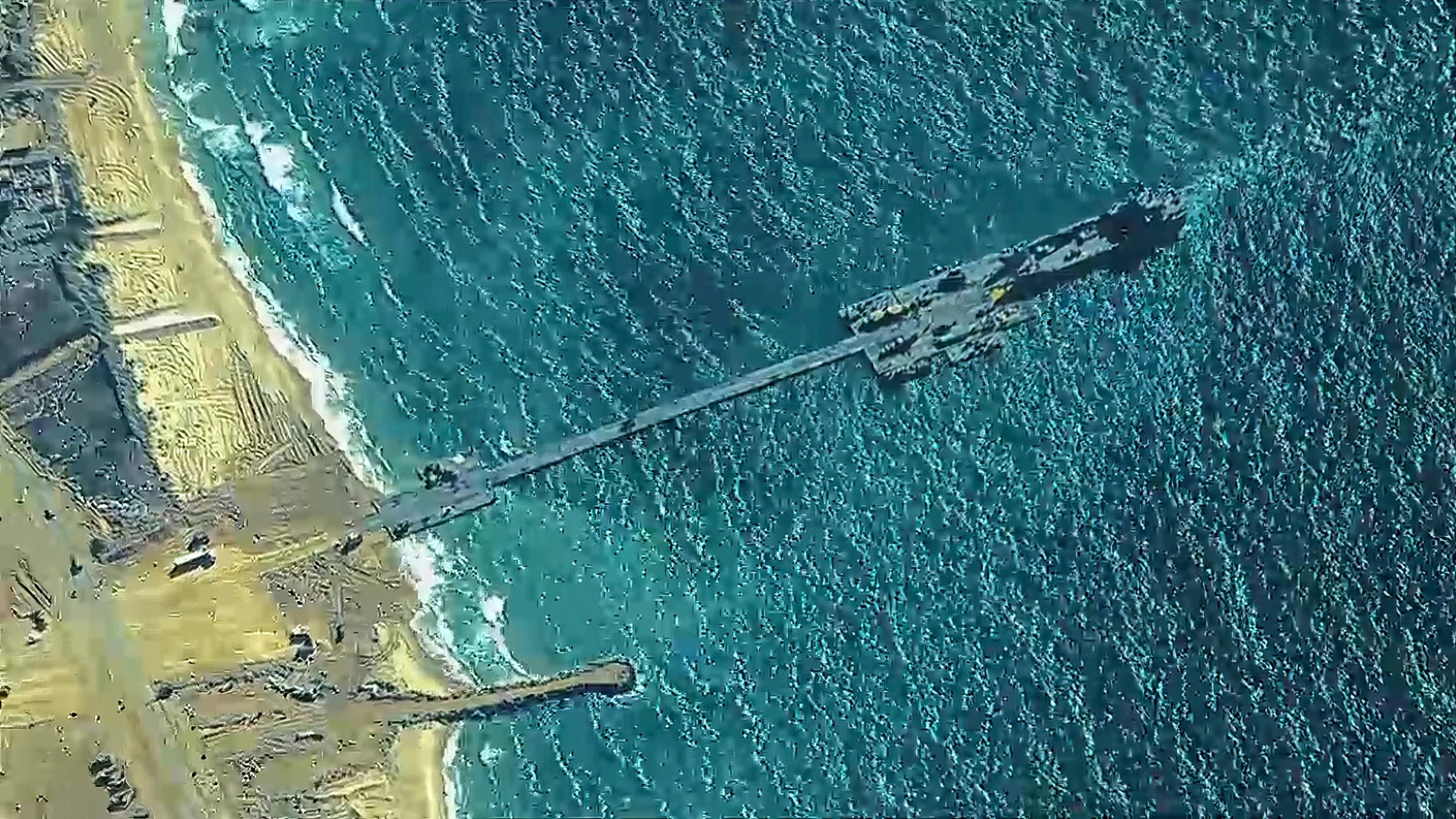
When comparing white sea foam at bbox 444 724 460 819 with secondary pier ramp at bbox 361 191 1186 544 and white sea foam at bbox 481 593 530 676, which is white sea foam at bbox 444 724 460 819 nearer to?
white sea foam at bbox 481 593 530 676

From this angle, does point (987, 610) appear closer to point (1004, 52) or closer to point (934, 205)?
point (934, 205)

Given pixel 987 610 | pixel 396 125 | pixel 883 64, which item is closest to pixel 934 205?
pixel 883 64

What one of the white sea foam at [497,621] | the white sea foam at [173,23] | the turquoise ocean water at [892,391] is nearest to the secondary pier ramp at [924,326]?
the turquoise ocean water at [892,391]

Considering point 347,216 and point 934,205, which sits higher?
point 347,216

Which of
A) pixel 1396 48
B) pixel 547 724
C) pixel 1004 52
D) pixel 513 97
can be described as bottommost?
pixel 547 724

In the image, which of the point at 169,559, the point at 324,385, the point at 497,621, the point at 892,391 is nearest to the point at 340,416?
the point at 324,385
